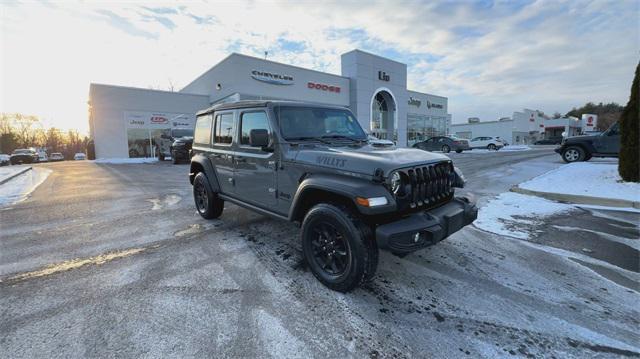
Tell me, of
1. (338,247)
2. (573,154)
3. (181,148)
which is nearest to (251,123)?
(338,247)

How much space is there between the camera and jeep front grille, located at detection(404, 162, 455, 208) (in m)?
3.01

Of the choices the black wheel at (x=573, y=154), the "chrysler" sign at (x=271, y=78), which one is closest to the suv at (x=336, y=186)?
the black wheel at (x=573, y=154)

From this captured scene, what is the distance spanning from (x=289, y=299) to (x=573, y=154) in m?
15.7

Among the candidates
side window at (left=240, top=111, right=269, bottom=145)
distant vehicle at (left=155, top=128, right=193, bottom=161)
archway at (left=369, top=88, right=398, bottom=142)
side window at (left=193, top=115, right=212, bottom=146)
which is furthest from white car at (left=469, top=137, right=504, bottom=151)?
side window at (left=240, top=111, right=269, bottom=145)

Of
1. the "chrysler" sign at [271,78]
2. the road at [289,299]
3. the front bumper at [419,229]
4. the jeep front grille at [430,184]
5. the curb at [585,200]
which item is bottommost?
the road at [289,299]

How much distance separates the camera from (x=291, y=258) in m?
3.86

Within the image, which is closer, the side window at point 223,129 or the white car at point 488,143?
the side window at point 223,129

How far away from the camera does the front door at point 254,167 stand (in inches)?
155

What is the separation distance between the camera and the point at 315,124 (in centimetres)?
412

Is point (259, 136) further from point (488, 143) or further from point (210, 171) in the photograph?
point (488, 143)

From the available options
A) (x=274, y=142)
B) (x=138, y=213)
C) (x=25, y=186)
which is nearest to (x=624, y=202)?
(x=274, y=142)

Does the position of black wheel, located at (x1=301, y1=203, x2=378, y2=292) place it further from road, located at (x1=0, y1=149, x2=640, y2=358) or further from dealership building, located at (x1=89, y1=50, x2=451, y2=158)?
dealership building, located at (x1=89, y1=50, x2=451, y2=158)

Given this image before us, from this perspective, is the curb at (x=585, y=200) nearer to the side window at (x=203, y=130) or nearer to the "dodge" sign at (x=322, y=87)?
the side window at (x=203, y=130)

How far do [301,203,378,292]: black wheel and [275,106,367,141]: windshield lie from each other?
48.6 inches
